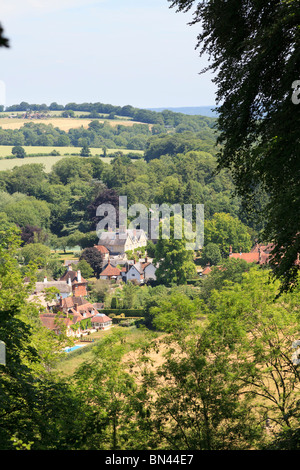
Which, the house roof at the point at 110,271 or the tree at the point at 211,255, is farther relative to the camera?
the tree at the point at 211,255

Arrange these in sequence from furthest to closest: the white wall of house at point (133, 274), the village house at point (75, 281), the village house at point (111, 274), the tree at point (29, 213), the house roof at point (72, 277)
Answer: the tree at point (29, 213), the village house at point (111, 274), the white wall of house at point (133, 274), the house roof at point (72, 277), the village house at point (75, 281)

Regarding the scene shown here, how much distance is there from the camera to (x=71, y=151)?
165250 millimetres

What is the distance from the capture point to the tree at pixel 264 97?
810cm

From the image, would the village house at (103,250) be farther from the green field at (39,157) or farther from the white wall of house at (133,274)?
the green field at (39,157)

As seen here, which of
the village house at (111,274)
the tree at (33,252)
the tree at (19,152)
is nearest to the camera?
the village house at (111,274)

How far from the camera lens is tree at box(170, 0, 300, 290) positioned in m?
8.10

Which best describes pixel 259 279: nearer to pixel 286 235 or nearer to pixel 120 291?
pixel 286 235

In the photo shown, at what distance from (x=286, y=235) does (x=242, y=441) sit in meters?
6.13

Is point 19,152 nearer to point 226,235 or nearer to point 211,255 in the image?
point 226,235

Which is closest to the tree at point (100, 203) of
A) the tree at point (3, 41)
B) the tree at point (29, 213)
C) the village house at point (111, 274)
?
the tree at point (29, 213)

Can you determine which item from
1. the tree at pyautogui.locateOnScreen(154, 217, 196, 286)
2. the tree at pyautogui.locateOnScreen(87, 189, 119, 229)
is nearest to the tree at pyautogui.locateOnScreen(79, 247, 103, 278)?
the tree at pyautogui.locateOnScreen(154, 217, 196, 286)

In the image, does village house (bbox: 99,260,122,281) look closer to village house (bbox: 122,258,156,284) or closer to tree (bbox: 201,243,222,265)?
village house (bbox: 122,258,156,284)

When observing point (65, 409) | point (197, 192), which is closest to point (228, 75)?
point (65, 409)

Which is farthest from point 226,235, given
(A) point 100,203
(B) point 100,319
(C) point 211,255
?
(B) point 100,319
